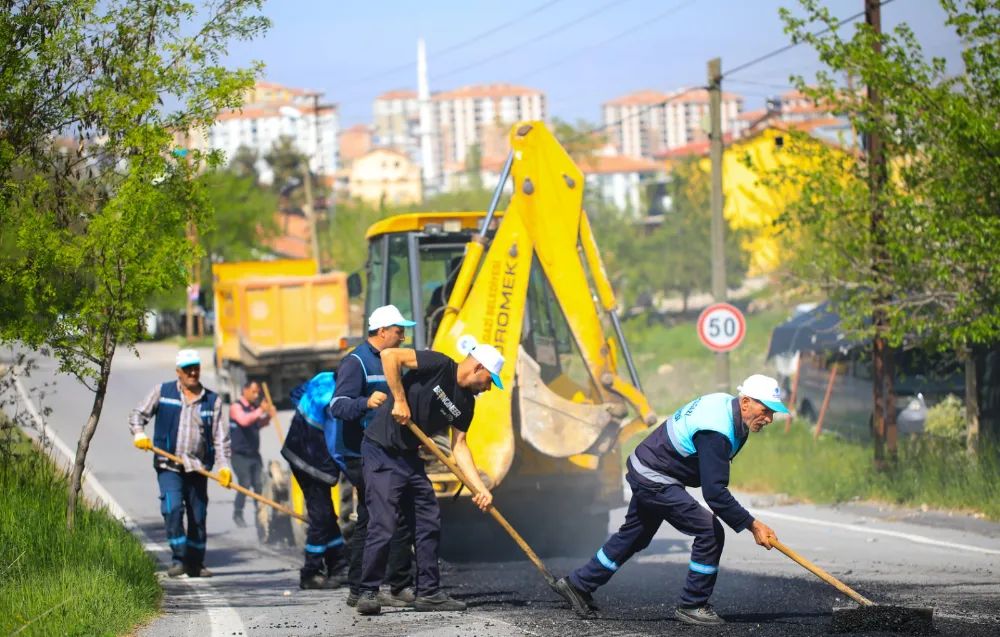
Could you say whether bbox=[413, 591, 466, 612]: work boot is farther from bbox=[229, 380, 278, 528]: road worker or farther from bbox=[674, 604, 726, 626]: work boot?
bbox=[229, 380, 278, 528]: road worker

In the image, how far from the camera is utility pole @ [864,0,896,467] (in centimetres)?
1381

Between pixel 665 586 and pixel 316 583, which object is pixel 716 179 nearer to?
pixel 665 586

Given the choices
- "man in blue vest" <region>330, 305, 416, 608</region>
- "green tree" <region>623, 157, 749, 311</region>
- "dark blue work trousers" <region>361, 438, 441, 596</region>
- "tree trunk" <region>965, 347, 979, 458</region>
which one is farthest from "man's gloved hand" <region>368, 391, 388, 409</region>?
"green tree" <region>623, 157, 749, 311</region>

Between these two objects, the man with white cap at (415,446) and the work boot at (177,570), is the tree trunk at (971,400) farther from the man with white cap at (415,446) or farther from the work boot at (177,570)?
the work boot at (177,570)

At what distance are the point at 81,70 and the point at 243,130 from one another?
581 feet

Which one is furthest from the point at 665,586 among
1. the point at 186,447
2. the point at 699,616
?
the point at 186,447

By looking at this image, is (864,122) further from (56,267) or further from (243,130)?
(243,130)

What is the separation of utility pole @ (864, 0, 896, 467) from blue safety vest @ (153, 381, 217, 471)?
7.07 metres

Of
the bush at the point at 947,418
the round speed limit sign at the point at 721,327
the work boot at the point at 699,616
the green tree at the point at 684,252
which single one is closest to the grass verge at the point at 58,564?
the work boot at the point at 699,616

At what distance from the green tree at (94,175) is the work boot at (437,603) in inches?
105

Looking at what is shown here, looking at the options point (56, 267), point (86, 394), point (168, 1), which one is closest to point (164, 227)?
→ point (56, 267)

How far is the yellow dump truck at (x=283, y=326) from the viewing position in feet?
83.0

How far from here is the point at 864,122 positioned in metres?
13.5

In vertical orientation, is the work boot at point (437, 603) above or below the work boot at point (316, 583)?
above
